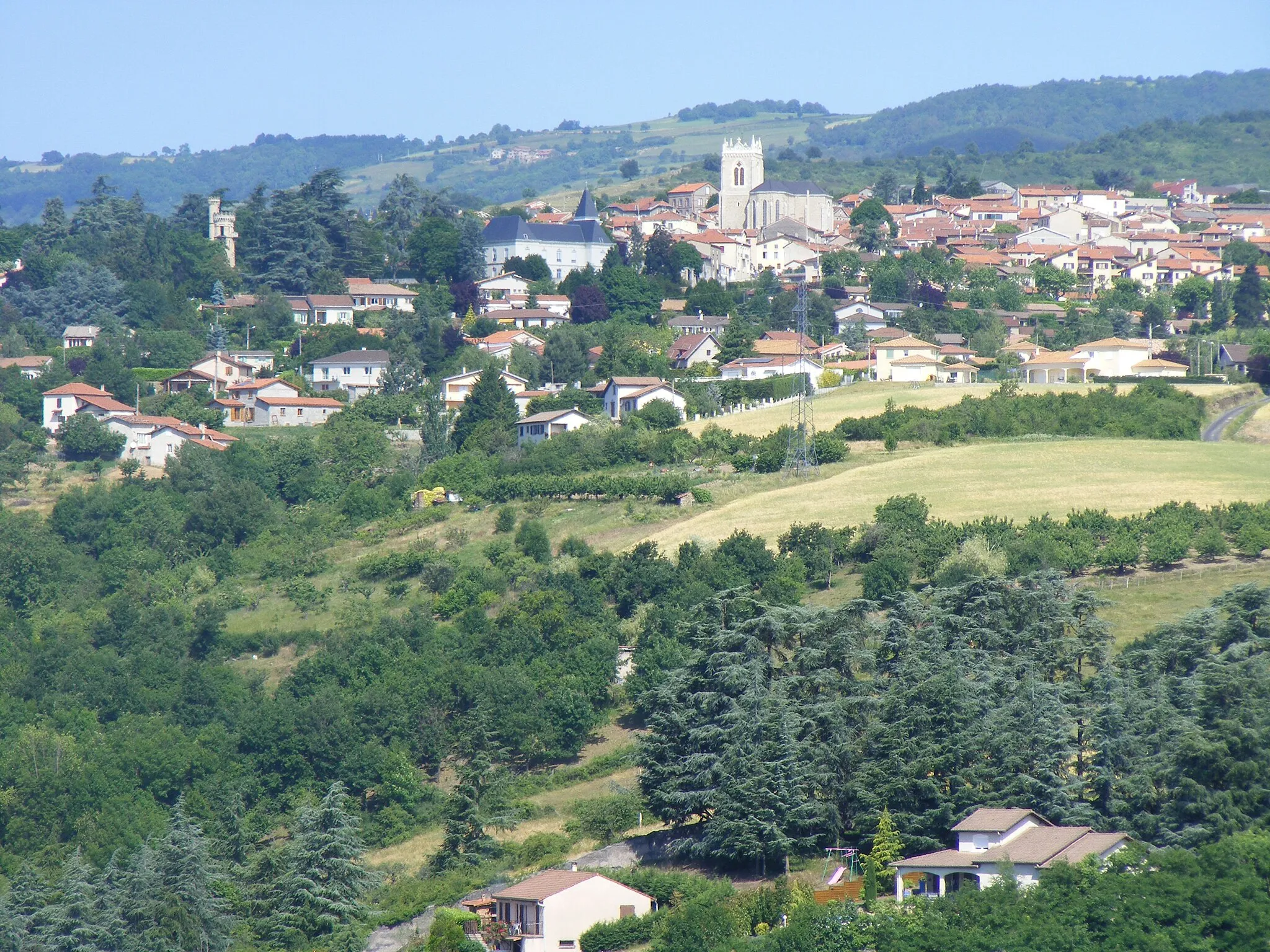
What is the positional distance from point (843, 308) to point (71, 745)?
2085 inches

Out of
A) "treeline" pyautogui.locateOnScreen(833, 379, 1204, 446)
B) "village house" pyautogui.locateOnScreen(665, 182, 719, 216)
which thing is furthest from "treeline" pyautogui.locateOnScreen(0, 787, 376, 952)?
"village house" pyautogui.locateOnScreen(665, 182, 719, 216)

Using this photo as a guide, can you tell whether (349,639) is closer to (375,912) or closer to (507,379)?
(375,912)

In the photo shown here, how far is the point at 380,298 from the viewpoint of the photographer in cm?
9419

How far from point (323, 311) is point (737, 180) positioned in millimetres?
48534

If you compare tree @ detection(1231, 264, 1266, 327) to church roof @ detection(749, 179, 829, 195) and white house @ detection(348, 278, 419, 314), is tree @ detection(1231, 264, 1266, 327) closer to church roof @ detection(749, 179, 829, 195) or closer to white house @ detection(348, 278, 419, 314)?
church roof @ detection(749, 179, 829, 195)

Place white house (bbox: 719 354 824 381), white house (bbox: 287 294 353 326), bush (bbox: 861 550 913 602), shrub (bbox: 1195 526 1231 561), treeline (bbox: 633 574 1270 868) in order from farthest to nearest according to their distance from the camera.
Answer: white house (bbox: 287 294 353 326), white house (bbox: 719 354 824 381), shrub (bbox: 1195 526 1231 561), bush (bbox: 861 550 913 602), treeline (bbox: 633 574 1270 868)

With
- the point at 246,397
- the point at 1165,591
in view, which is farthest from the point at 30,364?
the point at 1165,591

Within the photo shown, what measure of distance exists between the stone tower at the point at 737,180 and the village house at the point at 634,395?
2204 inches

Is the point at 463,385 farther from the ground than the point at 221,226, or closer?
closer

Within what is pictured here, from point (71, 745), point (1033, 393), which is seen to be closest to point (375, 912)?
point (71, 745)

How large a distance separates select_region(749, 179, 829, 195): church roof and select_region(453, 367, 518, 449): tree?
56866 millimetres

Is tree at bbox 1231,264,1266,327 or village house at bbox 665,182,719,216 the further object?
village house at bbox 665,182,719,216

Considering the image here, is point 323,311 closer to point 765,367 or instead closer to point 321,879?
point 765,367

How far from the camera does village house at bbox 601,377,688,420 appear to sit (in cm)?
7369
